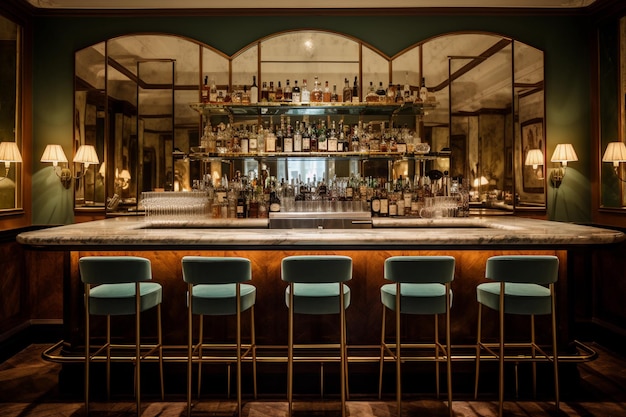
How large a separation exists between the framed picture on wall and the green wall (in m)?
0.09

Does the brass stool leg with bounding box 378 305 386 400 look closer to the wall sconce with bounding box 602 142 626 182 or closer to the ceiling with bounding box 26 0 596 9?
the wall sconce with bounding box 602 142 626 182

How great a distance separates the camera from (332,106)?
4961 mm

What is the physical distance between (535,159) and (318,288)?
3.52m

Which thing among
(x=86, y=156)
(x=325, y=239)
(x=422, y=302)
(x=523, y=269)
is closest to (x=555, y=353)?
(x=523, y=269)

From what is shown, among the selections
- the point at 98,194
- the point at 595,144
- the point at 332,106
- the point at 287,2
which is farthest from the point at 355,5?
the point at 98,194

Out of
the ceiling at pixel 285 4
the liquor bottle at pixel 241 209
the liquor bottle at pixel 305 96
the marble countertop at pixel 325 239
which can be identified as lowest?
the marble countertop at pixel 325 239

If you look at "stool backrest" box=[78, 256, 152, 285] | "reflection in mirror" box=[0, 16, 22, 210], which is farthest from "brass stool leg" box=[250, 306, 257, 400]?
"reflection in mirror" box=[0, 16, 22, 210]

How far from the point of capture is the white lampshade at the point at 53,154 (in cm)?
476

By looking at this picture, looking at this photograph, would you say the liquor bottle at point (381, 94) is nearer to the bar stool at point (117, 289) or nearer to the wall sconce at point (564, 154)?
the wall sconce at point (564, 154)

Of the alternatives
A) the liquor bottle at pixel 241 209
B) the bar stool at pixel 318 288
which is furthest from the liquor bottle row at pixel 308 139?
the bar stool at pixel 318 288

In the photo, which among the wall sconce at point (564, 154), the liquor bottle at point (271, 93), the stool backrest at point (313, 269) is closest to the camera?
the stool backrest at point (313, 269)

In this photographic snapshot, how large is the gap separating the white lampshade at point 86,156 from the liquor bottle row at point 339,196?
1.16 meters

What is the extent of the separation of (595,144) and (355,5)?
314cm

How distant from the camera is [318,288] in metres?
2.96
